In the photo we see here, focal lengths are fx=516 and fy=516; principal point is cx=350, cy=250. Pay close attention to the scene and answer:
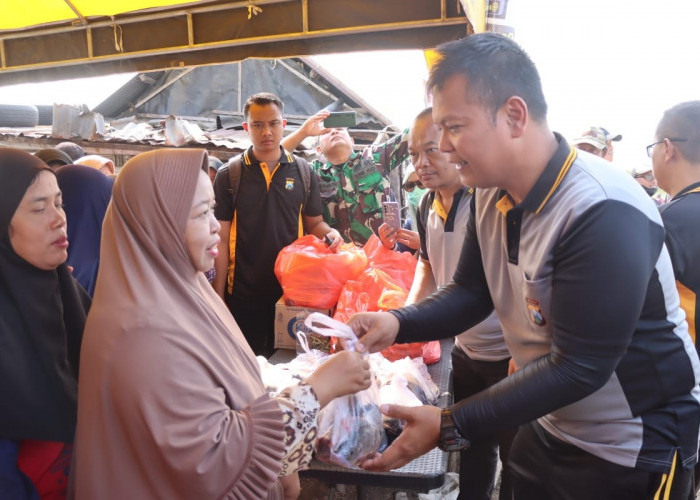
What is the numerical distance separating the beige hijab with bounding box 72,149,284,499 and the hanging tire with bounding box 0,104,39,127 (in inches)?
402

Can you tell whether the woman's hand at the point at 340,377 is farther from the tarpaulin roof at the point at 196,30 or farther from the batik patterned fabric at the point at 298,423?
the tarpaulin roof at the point at 196,30

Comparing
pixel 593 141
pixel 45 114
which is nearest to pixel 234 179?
pixel 593 141

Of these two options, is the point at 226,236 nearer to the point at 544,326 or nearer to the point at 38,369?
the point at 38,369

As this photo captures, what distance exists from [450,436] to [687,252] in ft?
4.33

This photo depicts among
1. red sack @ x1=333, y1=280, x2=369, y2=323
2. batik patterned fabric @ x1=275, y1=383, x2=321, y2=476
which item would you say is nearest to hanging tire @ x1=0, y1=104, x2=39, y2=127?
red sack @ x1=333, y1=280, x2=369, y2=323

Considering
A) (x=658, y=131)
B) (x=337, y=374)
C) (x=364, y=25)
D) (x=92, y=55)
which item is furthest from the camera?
(x=92, y=55)

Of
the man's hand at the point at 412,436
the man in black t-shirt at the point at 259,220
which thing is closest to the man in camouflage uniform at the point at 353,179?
the man in black t-shirt at the point at 259,220

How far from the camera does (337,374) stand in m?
1.62

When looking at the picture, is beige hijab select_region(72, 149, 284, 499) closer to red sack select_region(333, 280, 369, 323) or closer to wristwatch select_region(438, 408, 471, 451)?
wristwatch select_region(438, 408, 471, 451)

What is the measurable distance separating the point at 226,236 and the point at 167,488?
2.70 metres

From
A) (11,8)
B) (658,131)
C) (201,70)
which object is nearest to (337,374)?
(658,131)

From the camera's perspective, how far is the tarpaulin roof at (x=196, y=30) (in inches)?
132

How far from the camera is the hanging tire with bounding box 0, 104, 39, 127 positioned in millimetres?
9680

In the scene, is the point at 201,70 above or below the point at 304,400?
above
